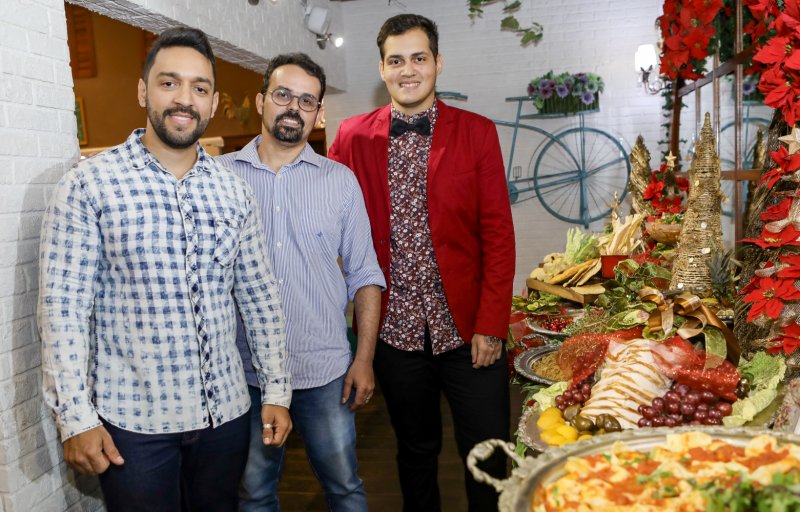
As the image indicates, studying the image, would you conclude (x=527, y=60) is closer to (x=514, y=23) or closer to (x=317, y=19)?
(x=514, y=23)

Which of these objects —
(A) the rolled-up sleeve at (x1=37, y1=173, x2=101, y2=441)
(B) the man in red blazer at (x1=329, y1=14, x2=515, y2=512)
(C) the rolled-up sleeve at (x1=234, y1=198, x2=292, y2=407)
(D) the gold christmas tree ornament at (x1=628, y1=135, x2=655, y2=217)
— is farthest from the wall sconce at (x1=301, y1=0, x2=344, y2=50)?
(A) the rolled-up sleeve at (x1=37, y1=173, x2=101, y2=441)

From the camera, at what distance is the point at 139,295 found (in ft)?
5.20

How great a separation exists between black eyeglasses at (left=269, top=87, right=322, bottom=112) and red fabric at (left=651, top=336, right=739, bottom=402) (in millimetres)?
1142

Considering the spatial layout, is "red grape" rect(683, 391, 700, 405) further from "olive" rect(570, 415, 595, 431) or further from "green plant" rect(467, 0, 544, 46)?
"green plant" rect(467, 0, 544, 46)

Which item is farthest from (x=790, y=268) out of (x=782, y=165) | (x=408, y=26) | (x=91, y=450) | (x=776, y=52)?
(x=91, y=450)

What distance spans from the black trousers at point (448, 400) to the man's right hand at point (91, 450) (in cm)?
91

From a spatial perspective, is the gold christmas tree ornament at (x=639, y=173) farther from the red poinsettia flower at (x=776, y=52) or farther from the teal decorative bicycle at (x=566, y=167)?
the red poinsettia flower at (x=776, y=52)

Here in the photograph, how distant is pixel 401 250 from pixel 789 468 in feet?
4.64

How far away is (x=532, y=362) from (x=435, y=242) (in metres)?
0.51

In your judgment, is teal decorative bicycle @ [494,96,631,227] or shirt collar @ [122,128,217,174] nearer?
shirt collar @ [122,128,217,174]

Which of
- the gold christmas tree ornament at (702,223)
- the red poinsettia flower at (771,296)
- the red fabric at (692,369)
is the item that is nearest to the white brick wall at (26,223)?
the red fabric at (692,369)

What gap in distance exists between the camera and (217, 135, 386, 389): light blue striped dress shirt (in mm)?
1985

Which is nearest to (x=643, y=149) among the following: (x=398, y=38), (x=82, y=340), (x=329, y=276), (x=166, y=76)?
(x=398, y=38)

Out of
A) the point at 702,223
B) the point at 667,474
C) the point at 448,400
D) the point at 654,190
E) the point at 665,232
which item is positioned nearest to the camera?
the point at 667,474
